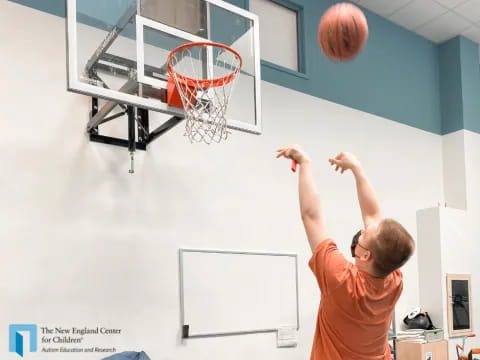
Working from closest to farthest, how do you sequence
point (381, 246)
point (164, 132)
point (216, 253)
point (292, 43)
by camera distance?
1. point (381, 246)
2. point (164, 132)
3. point (216, 253)
4. point (292, 43)

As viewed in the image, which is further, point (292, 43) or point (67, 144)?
point (292, 43)

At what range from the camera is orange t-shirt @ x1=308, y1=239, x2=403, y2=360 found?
1.96 metres

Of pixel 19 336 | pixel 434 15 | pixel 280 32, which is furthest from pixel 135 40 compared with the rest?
pixel 434 15

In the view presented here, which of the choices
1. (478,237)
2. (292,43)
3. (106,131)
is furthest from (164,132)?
(478,237)

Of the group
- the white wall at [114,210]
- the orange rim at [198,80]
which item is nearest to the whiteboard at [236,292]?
the white wall at [114,210]

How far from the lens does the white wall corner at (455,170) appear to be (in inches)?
245

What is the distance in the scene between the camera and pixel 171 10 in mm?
3449

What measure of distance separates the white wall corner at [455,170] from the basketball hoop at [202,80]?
374cm

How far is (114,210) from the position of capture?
3.77m

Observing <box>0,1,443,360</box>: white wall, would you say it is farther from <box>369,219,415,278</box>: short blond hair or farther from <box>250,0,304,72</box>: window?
<box>369,219,415,278</box>: short blond hair

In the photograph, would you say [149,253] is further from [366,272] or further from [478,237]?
[478,237]

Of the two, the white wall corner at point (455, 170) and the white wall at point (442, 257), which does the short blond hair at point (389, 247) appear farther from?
the white wall corner at point (455, 170)

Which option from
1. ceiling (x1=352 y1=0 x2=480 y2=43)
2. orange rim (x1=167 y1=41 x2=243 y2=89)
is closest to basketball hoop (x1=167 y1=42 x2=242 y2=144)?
orange rim (x1=167 y1=41 x2=243 y2=89)

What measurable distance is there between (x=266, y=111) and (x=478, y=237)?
3203mm
